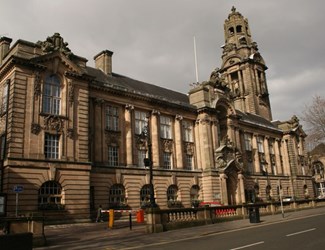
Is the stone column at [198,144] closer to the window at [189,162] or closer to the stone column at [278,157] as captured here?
the window at [189,162]

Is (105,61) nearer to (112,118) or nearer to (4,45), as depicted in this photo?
(112,118)

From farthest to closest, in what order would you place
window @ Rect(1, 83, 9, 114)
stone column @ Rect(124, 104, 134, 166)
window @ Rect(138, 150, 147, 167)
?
window @ Rect(138, 150, 147, 167) → stone column @ Rect(124, 104, 134, 166) → window @ Rect(1, 83, 9, 114)

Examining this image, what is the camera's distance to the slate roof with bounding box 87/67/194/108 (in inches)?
1415

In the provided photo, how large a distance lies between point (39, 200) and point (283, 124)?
167 ft

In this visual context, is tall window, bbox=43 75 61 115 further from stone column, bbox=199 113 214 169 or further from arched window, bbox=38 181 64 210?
stone column, bbox=199 113 214 169

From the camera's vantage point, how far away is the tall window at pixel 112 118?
3428 centimetres

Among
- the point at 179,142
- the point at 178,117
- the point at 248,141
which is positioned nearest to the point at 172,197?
the point at 179,142

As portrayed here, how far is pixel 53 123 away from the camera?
92.1 feet

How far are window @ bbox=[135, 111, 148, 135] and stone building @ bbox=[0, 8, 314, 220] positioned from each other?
117 mm

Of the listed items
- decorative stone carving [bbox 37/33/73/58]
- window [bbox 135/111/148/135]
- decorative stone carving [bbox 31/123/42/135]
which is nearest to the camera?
decorative stone carving [bbox 31/123/42/135]

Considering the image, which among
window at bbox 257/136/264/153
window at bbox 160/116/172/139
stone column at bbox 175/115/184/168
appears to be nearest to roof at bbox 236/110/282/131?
window at bbox 257/136/264/153

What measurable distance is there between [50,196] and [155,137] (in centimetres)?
1462

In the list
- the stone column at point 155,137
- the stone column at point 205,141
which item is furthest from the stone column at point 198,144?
the stone column at point 155,137

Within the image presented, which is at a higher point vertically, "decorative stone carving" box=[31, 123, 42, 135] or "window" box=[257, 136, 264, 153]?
"window" box=[257, 136, 264, 153]
